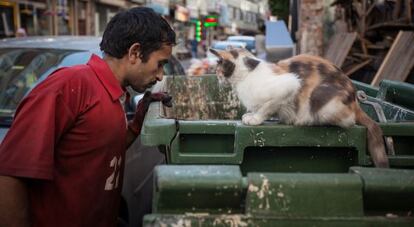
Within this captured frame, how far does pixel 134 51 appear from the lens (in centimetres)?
196

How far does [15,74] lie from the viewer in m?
3.90

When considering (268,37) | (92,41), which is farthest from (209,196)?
(268,37)

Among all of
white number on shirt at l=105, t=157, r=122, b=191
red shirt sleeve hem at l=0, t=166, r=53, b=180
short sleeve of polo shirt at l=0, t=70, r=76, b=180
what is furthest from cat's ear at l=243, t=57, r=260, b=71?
red shirt sleeve hem at l=0, t=166, r=53, b=180

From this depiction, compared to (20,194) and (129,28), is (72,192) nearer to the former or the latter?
(20,194)

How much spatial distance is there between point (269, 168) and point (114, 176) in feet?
2.18

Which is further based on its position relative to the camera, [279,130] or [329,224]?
[279,130]

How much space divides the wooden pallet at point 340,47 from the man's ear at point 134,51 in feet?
23.9

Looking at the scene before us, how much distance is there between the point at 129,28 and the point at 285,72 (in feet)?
2.90

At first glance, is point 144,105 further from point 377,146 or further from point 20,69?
point 20,69

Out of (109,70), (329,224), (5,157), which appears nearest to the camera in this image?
(329,224)

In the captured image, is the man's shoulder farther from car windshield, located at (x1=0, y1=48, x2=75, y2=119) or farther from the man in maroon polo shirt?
car windshield, located at (x1=0, y1=48, x2=75, y2=119)

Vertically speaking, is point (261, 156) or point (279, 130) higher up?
point (279, 130)

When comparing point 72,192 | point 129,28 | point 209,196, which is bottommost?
point 72,192

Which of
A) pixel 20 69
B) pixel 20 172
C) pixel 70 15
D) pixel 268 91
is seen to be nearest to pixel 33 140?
pixel 20 172
